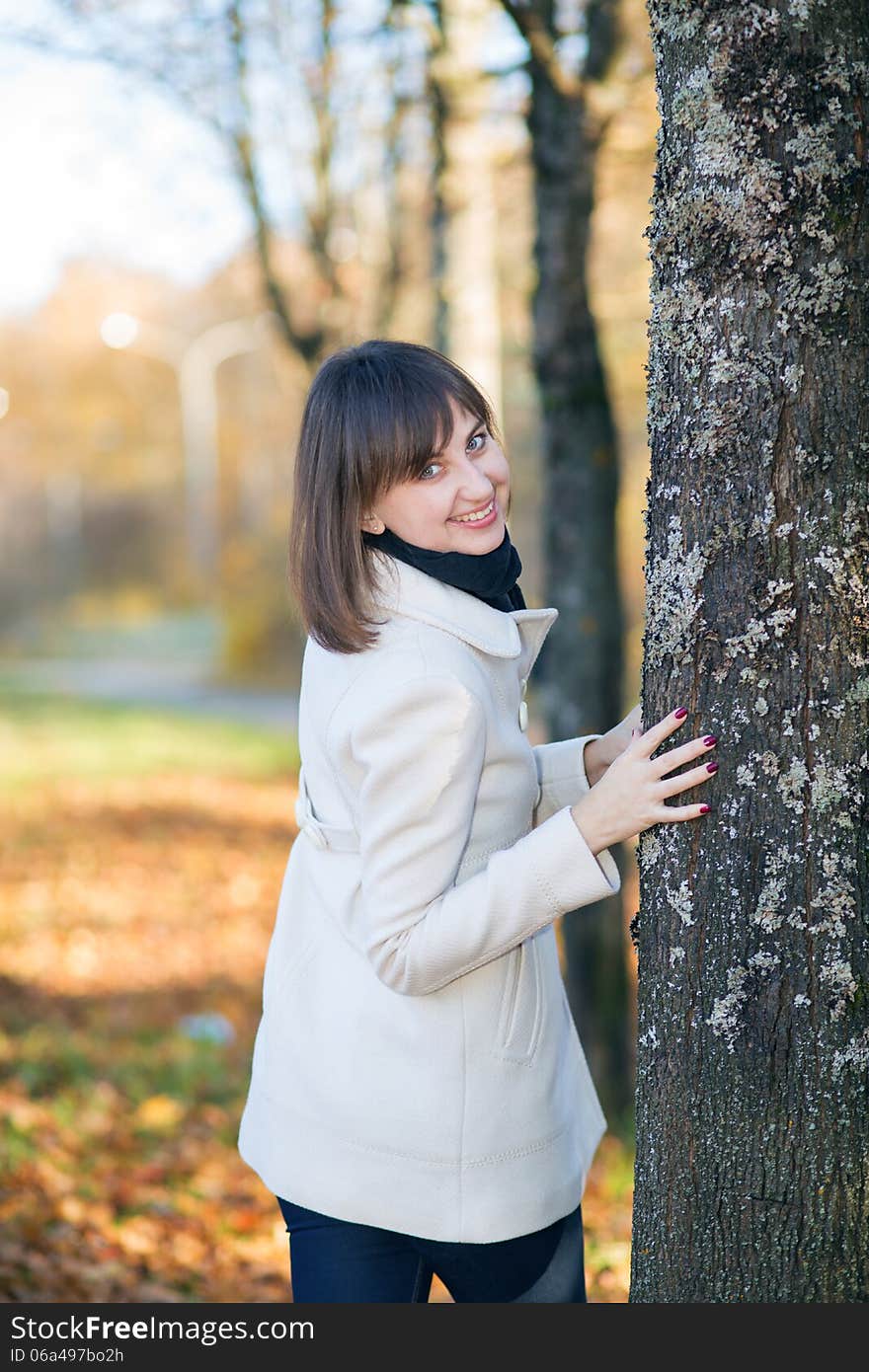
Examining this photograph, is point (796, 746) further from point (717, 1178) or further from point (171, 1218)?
point (171, 1218)

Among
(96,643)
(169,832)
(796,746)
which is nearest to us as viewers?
(796,746)

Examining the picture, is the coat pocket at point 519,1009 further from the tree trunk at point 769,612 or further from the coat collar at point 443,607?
the coat collar at point 443,607

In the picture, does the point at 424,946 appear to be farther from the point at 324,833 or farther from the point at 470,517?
the point at 470,517

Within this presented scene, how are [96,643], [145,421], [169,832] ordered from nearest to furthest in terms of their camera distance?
[169,832]
[96,643]
[145,421]

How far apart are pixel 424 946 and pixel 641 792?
382 mm

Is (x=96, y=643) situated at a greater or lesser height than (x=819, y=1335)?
lesser

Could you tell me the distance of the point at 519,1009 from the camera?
2102mm

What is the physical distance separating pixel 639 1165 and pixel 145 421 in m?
49.3

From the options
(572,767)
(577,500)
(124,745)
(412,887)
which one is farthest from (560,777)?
(124,745)

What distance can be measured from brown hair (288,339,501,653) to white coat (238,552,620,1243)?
0.06 meters

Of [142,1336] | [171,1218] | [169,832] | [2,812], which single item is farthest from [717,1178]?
[2,812]

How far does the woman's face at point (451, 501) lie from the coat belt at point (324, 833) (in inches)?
16.3

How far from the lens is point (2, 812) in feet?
44.8

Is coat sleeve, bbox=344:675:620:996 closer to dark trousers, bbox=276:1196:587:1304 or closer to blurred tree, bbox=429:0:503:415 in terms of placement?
dark trousers, bbox=276:1196:587:1304
